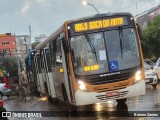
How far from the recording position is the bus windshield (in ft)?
46.1

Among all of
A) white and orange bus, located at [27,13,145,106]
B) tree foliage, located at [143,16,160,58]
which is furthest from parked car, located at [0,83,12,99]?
tree foliage, located at [143,16,160,58]

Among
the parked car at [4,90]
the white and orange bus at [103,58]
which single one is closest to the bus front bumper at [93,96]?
the white and orange bus at [103,58]

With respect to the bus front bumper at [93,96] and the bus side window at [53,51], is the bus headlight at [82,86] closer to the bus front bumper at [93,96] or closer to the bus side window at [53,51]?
the bus front bumper at [93,96]

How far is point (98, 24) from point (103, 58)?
1.25 meters

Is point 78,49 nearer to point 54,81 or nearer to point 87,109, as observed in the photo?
point 87,109

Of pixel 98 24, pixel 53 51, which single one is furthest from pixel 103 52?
pixel 53 51

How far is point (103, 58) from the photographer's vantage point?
14078 mm

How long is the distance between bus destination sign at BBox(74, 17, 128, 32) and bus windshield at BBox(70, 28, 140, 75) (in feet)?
0.74

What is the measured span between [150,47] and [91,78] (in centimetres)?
4961

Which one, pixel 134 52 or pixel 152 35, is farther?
pixel 152 35

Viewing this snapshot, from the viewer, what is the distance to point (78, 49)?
559 inches

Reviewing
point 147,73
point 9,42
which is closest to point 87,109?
point 147,73

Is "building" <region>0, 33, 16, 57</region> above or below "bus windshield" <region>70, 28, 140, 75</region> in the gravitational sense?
above

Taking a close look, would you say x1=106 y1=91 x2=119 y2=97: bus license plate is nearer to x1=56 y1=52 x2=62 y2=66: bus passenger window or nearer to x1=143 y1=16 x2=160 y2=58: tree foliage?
x1=56 y1=52 x2=62 y2=66: bus passenger window
